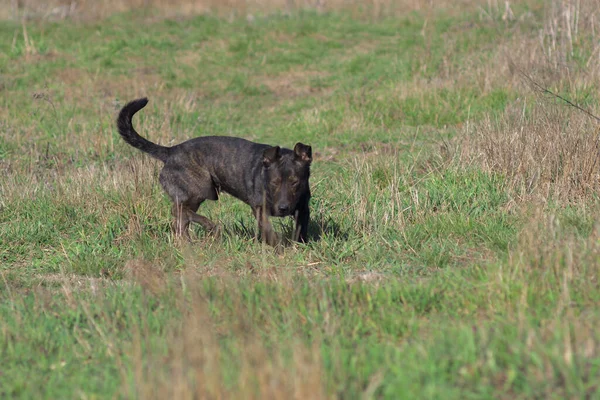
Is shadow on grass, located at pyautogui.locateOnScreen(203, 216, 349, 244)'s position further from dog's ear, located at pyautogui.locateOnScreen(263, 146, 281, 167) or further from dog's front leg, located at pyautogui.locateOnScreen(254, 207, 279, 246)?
dog's ear, located at pyautogui.locateOnScreen(263, 146, 281, 167)

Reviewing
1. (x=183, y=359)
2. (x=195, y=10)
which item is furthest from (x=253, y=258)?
(x=195, y=10)

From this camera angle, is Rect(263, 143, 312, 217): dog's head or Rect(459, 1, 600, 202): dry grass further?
Rect(459, 1, 600, 202): dry grass

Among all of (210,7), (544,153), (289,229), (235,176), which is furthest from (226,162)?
(210,7)

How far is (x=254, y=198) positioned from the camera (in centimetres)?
692

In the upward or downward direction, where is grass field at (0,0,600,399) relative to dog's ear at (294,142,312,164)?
downward

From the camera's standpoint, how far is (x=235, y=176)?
7129 millimetres

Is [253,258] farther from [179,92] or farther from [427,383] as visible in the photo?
[179,92]

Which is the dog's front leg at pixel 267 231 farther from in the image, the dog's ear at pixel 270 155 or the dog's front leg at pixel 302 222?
the dog's ear at pixel 270 155

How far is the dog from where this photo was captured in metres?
6.55

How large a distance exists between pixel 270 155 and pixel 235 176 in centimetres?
64

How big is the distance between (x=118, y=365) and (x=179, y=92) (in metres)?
9.88

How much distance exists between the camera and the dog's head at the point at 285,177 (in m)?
6.46

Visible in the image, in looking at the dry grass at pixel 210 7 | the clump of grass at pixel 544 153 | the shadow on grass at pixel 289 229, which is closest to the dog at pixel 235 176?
the shadow on grass at pixel 289 229

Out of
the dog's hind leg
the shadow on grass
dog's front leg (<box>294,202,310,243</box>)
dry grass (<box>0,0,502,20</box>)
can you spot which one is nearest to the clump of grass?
the shadow on grass
